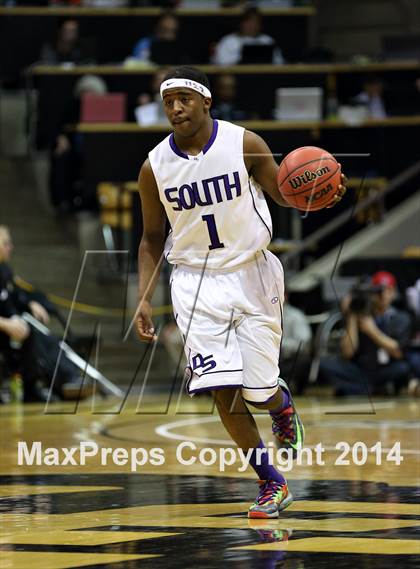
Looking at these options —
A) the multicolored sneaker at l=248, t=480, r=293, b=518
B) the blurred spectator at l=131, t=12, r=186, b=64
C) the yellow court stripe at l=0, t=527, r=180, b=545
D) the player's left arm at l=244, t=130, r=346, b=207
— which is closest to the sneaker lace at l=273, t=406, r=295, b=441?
the multicolored sneaker at l=248, t=480, r=293, b=518

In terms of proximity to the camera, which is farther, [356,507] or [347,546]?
[356,507]

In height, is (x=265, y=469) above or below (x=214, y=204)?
below

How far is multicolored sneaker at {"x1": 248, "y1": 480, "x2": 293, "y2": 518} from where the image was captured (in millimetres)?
6078

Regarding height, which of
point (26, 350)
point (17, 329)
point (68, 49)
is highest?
point (68, 49)

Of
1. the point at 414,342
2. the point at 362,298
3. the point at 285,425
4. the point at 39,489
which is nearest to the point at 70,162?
the point at 362,298

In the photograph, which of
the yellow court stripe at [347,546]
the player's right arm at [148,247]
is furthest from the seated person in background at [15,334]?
the yellow court stripe at [347,546]

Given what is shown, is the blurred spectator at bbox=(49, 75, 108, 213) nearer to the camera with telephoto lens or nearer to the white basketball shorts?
the camera with telephoto lens

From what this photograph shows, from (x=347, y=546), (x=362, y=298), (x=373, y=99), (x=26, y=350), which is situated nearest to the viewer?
(x=347, y=546)

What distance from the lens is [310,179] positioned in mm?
6066

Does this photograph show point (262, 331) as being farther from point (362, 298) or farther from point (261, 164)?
point (362, 298)

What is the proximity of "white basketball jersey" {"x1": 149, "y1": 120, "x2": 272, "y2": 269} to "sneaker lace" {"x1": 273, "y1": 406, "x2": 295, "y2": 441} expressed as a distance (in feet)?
3.22

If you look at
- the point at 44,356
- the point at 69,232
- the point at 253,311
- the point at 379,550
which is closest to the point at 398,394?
the point at 44,356

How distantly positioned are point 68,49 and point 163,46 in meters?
1.42

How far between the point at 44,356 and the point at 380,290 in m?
3.71
